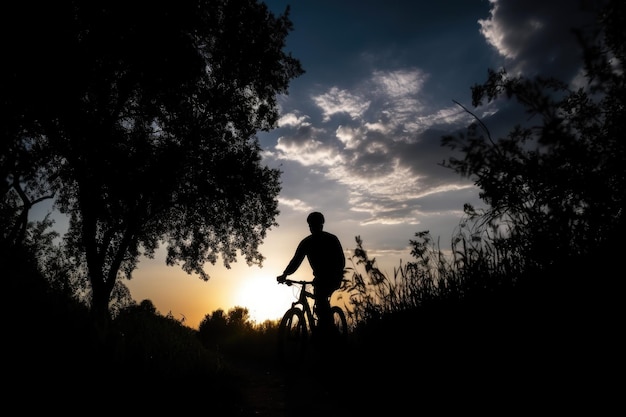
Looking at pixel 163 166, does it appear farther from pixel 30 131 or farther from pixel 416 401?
pixel 416 401

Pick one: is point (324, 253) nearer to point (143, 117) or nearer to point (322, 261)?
point (322, 261)

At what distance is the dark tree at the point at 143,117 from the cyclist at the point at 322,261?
151 inches

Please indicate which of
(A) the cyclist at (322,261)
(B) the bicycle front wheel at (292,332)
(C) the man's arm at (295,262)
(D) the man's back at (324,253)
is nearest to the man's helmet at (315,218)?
(A) the cyclist at (322,261)

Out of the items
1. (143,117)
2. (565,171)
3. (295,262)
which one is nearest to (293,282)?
(295,262)

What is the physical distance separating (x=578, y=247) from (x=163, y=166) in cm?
1353

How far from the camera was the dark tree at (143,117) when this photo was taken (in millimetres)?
7305

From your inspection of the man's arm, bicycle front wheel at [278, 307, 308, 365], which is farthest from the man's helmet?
bicycle front wheel at [278, 307, 308, 365]

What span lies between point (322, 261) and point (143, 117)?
442 inches

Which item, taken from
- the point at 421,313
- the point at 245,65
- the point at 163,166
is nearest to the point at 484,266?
the point at 421,313

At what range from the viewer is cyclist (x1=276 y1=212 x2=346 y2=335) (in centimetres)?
725

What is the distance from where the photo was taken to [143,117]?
14609mm

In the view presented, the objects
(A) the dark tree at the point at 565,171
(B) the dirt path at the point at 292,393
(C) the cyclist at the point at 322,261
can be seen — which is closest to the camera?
(A) the dark tree at the point at 565,171

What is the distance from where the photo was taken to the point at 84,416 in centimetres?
315

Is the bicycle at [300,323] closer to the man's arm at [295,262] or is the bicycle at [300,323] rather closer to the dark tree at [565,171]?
the man's arm at [295,262]
